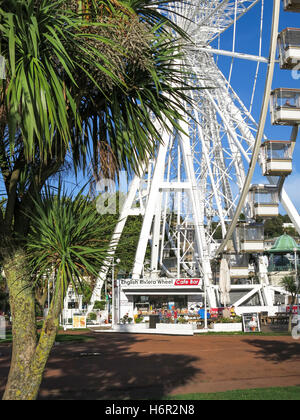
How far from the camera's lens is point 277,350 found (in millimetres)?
18094

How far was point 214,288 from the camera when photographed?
37.8 m

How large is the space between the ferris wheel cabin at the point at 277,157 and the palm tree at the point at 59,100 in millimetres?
21619

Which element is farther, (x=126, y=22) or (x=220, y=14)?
(x=220, y=14)

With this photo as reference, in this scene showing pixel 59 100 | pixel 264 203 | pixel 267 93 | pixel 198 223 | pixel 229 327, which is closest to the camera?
pixel 59 100

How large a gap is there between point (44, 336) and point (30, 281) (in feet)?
1.97

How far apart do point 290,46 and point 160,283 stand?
2349cm

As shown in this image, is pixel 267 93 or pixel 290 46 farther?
pixel 267 93

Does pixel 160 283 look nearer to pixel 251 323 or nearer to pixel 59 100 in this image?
pixel 251 323

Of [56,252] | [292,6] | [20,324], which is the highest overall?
[292,6]

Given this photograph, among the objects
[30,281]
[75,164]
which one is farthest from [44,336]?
[75,164]

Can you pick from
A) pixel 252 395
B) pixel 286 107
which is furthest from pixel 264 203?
pixel 252 395

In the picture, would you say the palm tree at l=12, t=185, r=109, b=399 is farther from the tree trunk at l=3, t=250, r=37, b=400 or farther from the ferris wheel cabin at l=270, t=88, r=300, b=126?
the ferris wheel cabin at l=270, t=88, r=300, b=126

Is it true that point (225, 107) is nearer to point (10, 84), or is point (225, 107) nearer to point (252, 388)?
point (252, 388)
